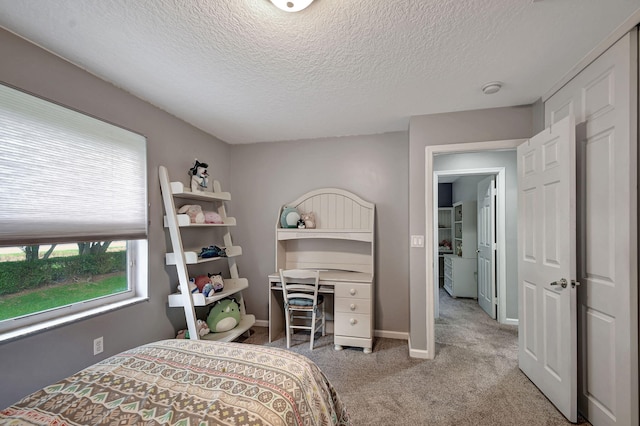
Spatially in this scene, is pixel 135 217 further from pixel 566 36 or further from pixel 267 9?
pixel 566 36

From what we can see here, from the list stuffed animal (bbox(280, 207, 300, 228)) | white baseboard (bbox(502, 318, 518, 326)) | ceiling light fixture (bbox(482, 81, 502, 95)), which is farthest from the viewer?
white baseboard (bbox(502, 318, 518, 326))

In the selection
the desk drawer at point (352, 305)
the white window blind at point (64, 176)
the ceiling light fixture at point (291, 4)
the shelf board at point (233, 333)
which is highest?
the ceiling light fixture at point (291, 4)

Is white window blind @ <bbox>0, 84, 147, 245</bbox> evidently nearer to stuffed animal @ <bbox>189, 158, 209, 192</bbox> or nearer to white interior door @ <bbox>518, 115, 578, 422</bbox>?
stuffed animal @ <bbox>189, 158, 209, 192</bbox>

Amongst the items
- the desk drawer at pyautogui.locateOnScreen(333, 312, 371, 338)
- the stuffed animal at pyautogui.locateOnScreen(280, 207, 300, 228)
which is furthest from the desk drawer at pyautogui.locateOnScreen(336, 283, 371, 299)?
the stuffed animal at pyautogui.locateOnScreen(280, 207, 300, 228)

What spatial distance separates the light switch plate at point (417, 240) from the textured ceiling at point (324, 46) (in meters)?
1.22

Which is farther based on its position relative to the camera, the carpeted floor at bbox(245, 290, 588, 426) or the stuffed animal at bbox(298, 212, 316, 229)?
the stuffed animal at bbox(298, 212, 316, 229)

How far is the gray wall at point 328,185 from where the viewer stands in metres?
3.21

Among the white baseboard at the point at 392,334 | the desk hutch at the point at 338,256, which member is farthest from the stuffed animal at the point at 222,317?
the white baseboard at the point at 392,334

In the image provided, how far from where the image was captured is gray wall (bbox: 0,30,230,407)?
1550 millimetres

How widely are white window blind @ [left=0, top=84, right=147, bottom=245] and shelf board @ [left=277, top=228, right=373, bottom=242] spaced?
144 cm

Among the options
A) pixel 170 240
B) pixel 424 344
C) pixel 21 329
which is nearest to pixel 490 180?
pixel 424 344

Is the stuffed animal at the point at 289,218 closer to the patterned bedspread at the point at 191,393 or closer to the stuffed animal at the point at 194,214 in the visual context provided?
the stuffed animal at the point at 194,214

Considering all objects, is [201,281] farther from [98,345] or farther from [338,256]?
[338,256]

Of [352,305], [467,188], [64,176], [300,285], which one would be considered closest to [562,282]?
[352,305]
